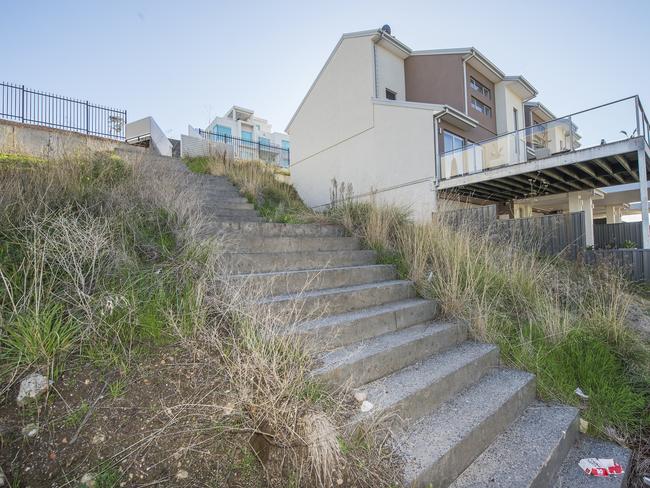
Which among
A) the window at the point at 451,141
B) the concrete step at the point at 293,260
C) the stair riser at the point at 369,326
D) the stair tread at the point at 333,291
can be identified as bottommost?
the stair riser at the point at 369,326

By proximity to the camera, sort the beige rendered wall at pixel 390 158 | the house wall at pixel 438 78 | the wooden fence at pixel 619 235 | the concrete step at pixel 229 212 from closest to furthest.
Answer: the concrete step at pixel 229 212, the beige rendered wall at pixel 390 158, the wooden fence at pixel 619 235, the house wall at pixel 438 78

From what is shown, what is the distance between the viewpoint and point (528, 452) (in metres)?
1.96

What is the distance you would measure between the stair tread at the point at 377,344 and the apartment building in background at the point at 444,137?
442 centimetres

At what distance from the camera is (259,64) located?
7539 mm

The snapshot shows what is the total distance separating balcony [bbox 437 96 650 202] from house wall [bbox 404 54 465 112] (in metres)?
3.47

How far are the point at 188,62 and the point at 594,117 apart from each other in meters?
9.95

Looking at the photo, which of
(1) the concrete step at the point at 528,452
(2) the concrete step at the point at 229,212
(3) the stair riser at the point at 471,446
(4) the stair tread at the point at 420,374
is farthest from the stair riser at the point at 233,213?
(1) the concrete step at the point at 528,452

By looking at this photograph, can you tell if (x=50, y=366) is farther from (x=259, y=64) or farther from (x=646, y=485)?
(x=259, y=64)

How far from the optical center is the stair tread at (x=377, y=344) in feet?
6.77

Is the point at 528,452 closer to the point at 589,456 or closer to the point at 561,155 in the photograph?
the point at 589,456

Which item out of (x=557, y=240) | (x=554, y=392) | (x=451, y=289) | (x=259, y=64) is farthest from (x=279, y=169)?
(x=554, y=392)

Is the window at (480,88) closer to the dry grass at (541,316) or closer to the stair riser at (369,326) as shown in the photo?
the dry grass at (541,316)

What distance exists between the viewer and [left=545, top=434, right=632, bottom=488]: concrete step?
1927 mm

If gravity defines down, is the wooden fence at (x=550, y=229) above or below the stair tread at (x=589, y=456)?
above
